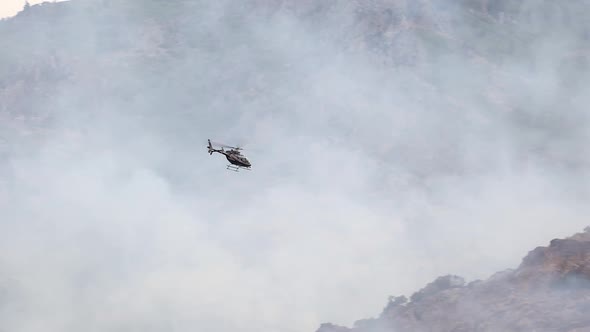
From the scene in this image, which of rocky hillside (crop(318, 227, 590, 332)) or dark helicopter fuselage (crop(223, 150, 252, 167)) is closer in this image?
dark helicopter fuselage (crop(223, 150, 252, 167))

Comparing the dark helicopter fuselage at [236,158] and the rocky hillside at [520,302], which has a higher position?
the dark helicopter fuselage at [236,158]

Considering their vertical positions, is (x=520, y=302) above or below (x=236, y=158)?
below

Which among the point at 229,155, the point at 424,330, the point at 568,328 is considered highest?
the point at 229,155

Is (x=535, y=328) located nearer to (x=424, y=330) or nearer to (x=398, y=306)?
(x=424, y=330)

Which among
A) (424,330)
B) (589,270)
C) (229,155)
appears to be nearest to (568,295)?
(589,270)

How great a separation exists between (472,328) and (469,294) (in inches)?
500

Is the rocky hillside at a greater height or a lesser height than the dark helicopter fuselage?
lesser

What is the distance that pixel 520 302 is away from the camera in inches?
6058

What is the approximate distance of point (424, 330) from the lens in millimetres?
165500

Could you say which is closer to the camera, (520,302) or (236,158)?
(236,158)

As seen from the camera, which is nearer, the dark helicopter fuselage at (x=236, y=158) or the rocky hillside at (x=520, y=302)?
the dark helicopter fuselage at (x=236, y=158)

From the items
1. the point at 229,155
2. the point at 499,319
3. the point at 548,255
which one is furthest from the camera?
the point at 548,255

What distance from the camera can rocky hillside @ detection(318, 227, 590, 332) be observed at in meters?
146

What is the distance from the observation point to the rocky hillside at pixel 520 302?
A: 146m
